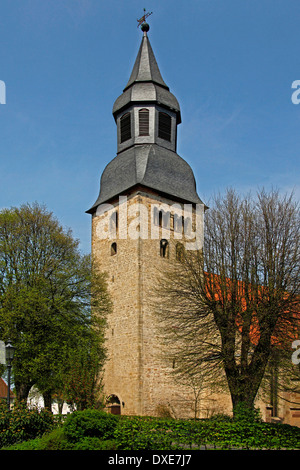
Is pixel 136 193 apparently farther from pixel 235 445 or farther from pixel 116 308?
pixel 235 445

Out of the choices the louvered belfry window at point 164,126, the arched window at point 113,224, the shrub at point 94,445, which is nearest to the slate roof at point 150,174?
the louvered belfry window at point 164,126

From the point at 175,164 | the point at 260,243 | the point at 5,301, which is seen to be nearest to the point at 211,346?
the point at 260,243

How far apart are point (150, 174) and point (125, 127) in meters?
3.72

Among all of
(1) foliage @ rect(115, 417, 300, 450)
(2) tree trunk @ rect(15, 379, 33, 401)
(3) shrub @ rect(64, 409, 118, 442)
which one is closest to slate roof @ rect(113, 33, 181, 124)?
(2) tree trunk @ rect(15, 379, 33, 401)

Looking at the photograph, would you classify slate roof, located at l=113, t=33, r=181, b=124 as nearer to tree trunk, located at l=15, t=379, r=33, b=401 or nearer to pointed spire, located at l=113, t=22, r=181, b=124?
pointed spire, located at l=113, t=22, r=181, b=124

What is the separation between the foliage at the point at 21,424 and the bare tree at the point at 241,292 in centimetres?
579

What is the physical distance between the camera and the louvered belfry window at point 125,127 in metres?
26.9

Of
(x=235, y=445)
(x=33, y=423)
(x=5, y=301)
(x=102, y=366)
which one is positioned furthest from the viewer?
(x=102, y=366)

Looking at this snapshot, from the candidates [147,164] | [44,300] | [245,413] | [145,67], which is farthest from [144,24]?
[245,413]

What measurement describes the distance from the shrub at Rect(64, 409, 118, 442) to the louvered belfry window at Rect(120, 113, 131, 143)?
18.0m

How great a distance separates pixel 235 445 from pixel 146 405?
1003cm

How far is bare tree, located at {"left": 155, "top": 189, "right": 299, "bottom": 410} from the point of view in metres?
16.5

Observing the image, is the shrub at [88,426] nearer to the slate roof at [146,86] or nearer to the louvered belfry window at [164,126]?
the louvered belfry window at [164,126]

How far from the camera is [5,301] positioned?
20312mm
